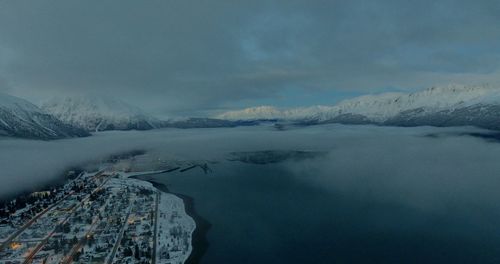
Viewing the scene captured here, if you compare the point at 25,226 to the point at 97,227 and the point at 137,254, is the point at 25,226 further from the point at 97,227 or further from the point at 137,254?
the point at 137,254

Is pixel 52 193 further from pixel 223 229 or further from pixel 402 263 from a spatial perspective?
pixel 402 263

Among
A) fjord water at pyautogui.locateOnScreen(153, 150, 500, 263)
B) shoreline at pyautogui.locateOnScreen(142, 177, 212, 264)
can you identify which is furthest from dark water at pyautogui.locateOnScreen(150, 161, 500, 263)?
shoreline at pyautogui.locateOnScreen(142, 177, 212, 264)

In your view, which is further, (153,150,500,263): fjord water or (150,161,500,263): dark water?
(153,150,500,263): fjord water

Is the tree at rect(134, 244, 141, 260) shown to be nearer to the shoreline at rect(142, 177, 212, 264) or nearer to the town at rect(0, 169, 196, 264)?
the town at rect(0, 169, 196, 264)

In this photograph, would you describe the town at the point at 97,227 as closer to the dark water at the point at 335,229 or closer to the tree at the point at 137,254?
the tree at the point at 137,254

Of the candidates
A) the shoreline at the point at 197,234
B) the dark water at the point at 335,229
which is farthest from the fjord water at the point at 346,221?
the shoreline at the point at 197,234

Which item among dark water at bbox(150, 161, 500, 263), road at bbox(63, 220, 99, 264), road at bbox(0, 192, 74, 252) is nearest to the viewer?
road at bbox(63, 220, 99, 264)

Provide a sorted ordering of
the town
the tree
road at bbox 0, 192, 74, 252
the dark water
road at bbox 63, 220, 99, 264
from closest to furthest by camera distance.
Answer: the tree → road at bbox 63, 220, 99, 264 → the dark water → the town → road at bbox 0, 192, 74, 252
